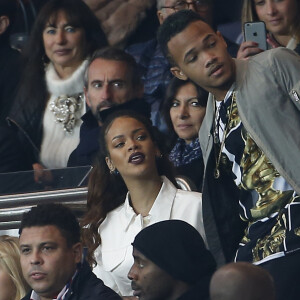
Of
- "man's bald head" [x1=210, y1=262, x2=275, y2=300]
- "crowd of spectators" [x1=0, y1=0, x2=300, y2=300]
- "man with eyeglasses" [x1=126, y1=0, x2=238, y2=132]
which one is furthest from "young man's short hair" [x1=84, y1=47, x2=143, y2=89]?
"man's bald head" [x1=210, y1=262, x2=275, y2=300]

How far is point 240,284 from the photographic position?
466 cm

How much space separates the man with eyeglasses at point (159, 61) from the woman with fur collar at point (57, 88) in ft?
1.03

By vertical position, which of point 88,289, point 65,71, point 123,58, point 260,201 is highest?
point 65,71

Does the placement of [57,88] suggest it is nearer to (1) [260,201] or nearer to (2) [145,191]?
(2) [145,191]

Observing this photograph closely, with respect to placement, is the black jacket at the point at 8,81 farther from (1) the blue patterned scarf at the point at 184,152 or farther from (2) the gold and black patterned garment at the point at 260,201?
(2) the gold and black patterned garment at the point at 260,201

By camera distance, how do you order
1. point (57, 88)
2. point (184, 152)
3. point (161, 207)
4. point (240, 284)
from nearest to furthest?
point (240, 284)
point (161, 207)
point (184, 152)
point (57, 88)

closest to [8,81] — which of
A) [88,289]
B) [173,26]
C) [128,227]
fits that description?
[128,227]

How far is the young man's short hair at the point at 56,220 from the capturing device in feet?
20.1

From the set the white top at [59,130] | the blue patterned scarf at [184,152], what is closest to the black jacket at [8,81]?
the white top at [59,130]

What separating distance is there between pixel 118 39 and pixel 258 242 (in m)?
2.89

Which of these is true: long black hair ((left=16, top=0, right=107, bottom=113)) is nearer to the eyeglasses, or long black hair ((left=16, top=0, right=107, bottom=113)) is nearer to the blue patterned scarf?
the eyeglasses

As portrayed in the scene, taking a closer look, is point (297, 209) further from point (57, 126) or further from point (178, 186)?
point (57, 126)

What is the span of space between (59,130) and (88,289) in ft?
6.58

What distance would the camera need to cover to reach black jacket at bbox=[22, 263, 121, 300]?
19.2 ft
